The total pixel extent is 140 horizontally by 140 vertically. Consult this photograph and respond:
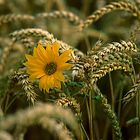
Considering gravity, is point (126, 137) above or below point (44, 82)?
above

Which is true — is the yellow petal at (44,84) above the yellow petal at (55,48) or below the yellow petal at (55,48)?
below

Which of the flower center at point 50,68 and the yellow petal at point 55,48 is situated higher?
the yellow petal at point 55,48

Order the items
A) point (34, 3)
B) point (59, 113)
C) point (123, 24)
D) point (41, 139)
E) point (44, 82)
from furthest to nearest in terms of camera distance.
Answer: point (34, 3) < point (123, 24) < point (41, 139) < point (44, 82) < point (59, 113)

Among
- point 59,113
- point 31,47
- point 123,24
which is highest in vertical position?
point 123,24

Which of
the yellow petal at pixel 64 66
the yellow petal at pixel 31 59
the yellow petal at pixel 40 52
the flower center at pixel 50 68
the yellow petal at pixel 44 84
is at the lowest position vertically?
the yellow petal at pixel 44 84

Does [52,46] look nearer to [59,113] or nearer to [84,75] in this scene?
[84,75]

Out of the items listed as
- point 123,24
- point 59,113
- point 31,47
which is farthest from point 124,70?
point 123,24
